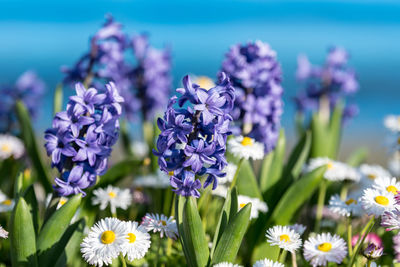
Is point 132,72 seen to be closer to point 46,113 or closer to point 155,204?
point 155,204

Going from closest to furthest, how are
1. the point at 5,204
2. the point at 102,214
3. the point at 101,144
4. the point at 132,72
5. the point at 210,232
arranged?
1. the point at 101,144
2. the point at 5,204
3. the point at 210,232
4. the point at 102,214
5. the point at 132,72

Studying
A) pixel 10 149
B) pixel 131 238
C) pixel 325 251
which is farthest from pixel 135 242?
pixel 10 149

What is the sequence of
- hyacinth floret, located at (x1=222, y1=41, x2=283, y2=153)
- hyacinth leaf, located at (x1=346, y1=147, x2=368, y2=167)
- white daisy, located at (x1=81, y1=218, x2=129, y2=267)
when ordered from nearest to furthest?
Answer: white daisy, located at (x1=81, y1=218, x2=129, y2=267), hyacinth floret, located at (x1=222, y1=41, x2=283, y2=153), hyacinth leaf, located at (x1=346, y1=147, x2=368, y2=167)

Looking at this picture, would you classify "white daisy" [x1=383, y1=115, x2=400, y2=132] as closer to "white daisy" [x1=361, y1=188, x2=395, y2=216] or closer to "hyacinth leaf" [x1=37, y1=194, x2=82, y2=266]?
"white daisy" [x1=361, y1=188, x2=395, y2=216]

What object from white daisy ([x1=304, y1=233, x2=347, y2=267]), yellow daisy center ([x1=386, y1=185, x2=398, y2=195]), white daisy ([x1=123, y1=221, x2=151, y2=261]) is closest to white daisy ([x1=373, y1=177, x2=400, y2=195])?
yellow daisy center ([x1=386, y1=185, x2=398, y2=195])

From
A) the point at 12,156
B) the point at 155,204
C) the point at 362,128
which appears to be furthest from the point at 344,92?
the point at 362,128
